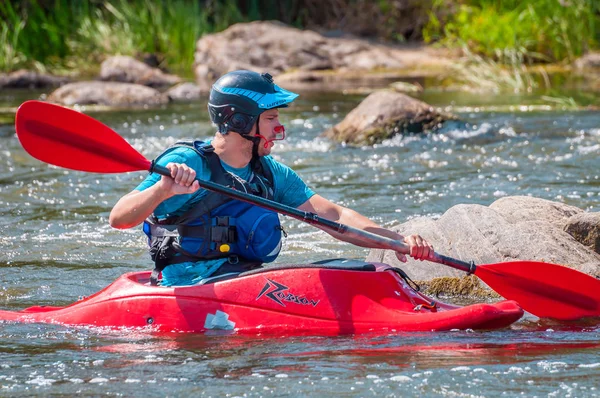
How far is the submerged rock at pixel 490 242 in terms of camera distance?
509 centimetres

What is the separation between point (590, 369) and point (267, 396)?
1.16 m

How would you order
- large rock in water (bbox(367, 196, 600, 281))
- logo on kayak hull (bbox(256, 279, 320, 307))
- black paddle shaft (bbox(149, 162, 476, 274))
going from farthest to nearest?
large rock in water (bbox(367, 196, 600, 281)) → logo on kayak hull (bbox(256, 279, 320, 307)) → black paddle shaft (bbox(149, 162, 476, 274))

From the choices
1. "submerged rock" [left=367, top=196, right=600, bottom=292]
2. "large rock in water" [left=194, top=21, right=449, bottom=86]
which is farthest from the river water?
"large rock in water" [left=194, top=21, right=449, bottom=86]

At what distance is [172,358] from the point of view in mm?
3891

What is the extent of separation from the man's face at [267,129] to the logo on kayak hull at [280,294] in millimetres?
565

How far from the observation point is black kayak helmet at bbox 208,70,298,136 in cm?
424

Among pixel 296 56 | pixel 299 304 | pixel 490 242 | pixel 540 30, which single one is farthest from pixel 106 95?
pixel 299 304

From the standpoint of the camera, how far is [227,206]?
4.27 m

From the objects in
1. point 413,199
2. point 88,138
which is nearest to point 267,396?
point 88,138

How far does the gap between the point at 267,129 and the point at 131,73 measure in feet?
40.1

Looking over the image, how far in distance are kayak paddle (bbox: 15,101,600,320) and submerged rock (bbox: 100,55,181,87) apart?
1168 cm

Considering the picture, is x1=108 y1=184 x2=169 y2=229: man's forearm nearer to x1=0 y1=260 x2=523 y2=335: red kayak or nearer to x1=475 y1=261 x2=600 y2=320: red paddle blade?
x1=0 y1=260 x2=523 y2=335: red kayak

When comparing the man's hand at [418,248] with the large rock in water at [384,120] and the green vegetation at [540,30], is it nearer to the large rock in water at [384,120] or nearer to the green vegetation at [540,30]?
the large rock in water at [384,120]

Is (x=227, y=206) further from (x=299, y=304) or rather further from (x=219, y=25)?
(x=219, y=25)
